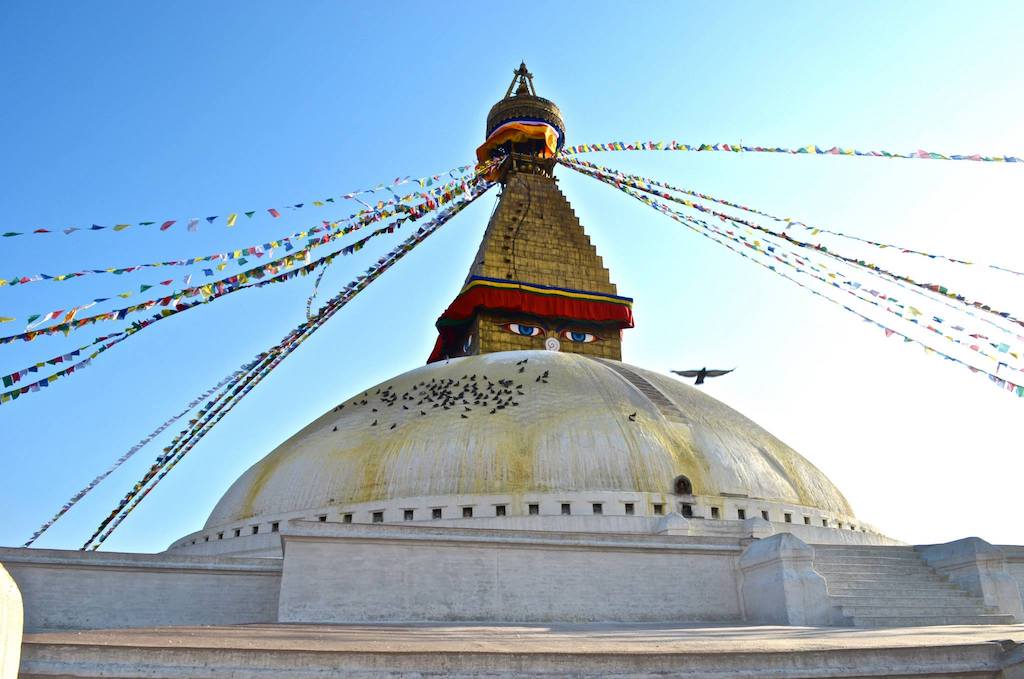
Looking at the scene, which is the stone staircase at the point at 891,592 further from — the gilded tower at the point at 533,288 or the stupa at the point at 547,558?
the gilded tower at the point at 533,288

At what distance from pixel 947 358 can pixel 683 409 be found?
5289 mm

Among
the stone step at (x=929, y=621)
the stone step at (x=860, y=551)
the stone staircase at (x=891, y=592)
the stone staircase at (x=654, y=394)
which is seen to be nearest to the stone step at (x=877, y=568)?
the stone staircase at (x=891, y=592)

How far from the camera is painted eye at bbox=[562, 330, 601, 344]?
71.8 ft

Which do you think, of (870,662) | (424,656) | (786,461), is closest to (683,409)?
(786,461)

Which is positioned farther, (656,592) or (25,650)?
(656,592)

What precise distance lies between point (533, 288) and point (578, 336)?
1730 millimetres

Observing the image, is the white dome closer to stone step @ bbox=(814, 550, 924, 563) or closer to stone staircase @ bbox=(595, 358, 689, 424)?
stone staircase @ bbox=(595, 358, 689, 424)

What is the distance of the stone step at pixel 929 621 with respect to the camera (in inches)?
414

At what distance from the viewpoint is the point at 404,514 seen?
13.4 metres

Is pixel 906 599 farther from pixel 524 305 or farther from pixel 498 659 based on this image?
pixel 524 305

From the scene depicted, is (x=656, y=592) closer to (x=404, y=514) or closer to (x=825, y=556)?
(x=825, y=556)

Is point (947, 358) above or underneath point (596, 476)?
above

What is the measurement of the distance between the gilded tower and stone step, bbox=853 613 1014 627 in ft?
38.7

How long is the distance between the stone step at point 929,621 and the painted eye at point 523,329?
39.7 ft
